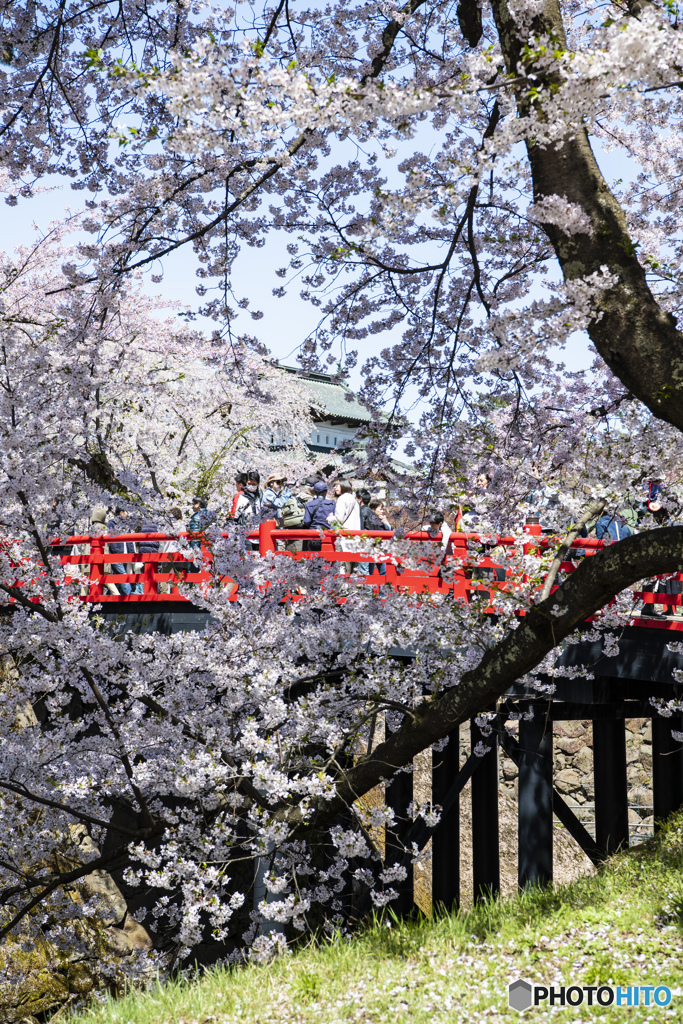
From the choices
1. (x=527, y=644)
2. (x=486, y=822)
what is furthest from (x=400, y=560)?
(x=486, y=822)

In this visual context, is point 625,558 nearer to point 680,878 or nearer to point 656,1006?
point 656,1006

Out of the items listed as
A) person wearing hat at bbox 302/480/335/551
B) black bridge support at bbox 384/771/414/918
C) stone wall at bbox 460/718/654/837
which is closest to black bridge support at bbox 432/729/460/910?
black bridge support at bbox 384/771/414/918

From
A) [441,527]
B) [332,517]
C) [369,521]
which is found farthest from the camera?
[369,521]

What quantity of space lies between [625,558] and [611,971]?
10.3 ft

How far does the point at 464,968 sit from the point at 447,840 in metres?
3.65

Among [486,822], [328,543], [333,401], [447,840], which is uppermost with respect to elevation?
[333,401]

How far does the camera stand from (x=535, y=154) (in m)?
4.27

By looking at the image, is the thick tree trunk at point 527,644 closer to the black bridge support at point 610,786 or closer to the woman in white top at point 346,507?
the woman in white top at point 346,507

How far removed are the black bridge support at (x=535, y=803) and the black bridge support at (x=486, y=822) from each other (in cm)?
57

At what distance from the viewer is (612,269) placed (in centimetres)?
402

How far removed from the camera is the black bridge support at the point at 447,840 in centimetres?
914

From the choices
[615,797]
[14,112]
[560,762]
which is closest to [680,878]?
[615,797]

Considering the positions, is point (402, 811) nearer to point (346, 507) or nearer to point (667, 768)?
point (346, 507)

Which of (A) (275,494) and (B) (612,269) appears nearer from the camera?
(B) (612,269)
